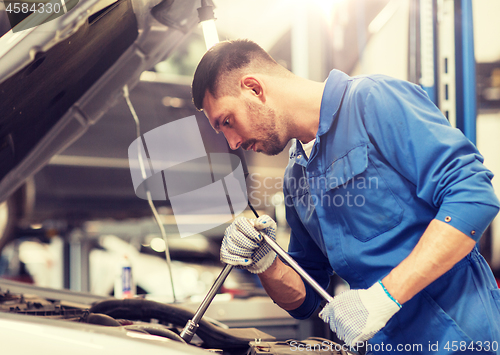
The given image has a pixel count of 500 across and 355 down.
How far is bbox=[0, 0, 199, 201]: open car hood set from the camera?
0.97 metres

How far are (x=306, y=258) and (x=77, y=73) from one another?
0.90m

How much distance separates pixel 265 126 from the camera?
110 cm

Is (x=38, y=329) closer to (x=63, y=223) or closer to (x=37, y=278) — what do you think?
A: (x=37, y=278)

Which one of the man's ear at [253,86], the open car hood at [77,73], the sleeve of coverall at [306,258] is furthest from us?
the sleeve of coverall at [306,258]

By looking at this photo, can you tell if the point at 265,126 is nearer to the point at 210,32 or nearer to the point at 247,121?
the point at 247,121

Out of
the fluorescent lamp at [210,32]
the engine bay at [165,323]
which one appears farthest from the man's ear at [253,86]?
the engine bay at [165,323]

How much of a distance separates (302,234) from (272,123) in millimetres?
362

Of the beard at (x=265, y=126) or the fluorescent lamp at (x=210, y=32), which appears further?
the fluorescent lamp at (x=210, y=32)

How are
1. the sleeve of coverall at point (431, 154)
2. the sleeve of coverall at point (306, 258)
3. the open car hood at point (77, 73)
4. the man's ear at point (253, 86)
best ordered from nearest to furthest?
1. the sleeve of coverall at point (431, 154)
2. the open car hood at point (77, 73)
3. the man's ear at point (253, 86)
4. the sleeve of coverall at point (306, 258)

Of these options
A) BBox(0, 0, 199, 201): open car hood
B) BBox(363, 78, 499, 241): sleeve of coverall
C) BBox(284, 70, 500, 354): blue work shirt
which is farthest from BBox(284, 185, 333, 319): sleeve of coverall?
BBox(0, 0, 199, 201): open car hood

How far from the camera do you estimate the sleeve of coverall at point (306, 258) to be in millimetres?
1192

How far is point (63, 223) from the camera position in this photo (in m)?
4.16

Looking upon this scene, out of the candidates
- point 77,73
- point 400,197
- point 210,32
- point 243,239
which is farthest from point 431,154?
point 77,73

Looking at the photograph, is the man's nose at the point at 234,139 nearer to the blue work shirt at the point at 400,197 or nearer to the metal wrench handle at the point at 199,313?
the blue work shirt at the point at 400,197
